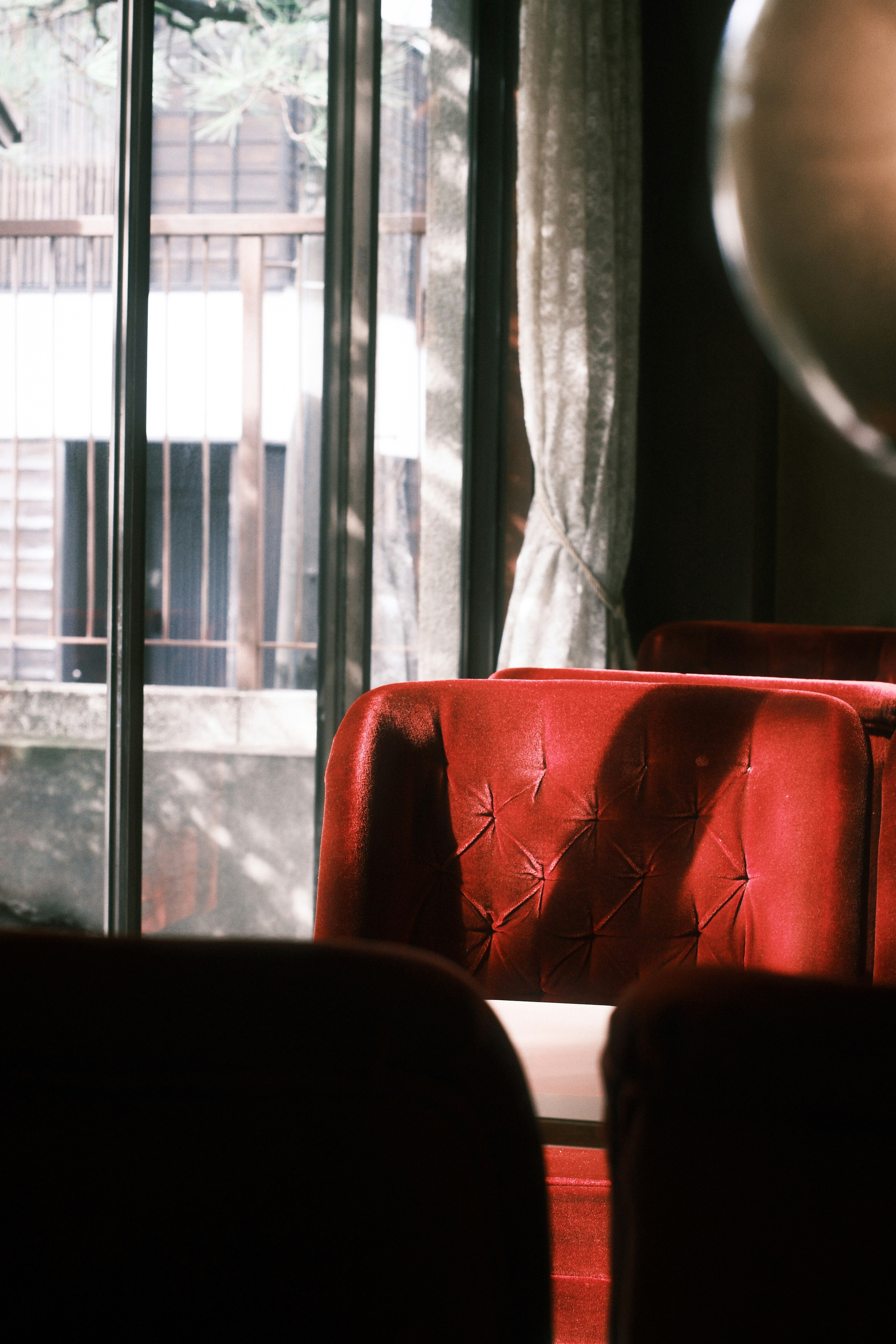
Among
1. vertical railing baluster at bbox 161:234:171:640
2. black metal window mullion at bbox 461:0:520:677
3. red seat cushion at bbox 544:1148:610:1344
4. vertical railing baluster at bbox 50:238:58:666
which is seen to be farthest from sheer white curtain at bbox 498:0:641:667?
red seat cushion at bbox 544:1148:610:1344

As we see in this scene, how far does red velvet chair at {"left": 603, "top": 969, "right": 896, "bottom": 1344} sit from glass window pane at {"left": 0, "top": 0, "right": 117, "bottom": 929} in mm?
1442

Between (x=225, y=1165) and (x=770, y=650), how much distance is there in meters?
2.52

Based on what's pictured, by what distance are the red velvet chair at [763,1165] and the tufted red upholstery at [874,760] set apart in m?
0.72

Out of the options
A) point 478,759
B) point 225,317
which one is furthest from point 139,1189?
point 225,317

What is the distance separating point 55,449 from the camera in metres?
1.72

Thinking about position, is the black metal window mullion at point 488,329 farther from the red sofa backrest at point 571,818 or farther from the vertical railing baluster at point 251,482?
the red sofa backrest at point 571,818

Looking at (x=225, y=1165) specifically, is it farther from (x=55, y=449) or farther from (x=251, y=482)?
(x=251, y=482)

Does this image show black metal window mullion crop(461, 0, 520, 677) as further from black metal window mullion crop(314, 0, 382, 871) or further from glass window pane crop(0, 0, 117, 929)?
glass window pane crop(0, 0, 117, 929)

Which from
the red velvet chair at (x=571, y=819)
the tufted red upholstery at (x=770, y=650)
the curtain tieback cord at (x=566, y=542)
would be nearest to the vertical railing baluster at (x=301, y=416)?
the tufted red upholstery at (x=770, y=650)

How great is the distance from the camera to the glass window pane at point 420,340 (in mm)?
2760

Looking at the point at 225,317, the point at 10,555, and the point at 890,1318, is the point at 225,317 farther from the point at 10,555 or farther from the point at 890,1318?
the point at 890,1318

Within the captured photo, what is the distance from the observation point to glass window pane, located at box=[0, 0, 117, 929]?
5.32 ft

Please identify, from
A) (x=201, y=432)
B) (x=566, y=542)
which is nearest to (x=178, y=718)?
(x=201, y=432)

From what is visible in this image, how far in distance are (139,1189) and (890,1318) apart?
0.22 m
